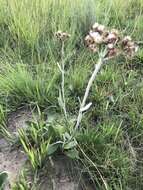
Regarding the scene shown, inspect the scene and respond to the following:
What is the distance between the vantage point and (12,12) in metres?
3.06

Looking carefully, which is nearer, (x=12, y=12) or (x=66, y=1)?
(x=12, y=12)

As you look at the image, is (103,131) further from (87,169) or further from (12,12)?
(12,12)

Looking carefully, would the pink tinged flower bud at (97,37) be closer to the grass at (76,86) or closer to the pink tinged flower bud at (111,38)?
the pink tinged flower bud at (111,38)

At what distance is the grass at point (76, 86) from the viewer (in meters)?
1.98

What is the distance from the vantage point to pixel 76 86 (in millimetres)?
2463

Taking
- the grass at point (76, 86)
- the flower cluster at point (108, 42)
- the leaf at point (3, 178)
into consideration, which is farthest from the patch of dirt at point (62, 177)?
the flower cluster at point (108, 42)

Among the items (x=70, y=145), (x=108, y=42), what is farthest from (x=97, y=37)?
(x=70, y=145)

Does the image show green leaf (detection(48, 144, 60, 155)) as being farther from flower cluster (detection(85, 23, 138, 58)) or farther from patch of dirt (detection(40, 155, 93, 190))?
flower cluster (detection(85, 23, 138, 58))

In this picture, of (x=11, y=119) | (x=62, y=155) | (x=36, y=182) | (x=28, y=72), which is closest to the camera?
(x=36, y=182)

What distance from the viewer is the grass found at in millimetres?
1984

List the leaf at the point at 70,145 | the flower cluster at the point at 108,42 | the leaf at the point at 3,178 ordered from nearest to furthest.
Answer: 1. the leaf at the point at 3,178
2. the flower cluster at the point at 108,42
3. the leaf at the point at 70,145

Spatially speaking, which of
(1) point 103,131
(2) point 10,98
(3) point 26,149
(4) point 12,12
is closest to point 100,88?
(1) point 103,131

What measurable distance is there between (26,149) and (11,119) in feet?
1.41

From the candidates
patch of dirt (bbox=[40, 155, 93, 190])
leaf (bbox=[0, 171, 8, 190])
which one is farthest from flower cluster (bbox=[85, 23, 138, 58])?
leaf (bbox=[0, 171, 8, 190])
